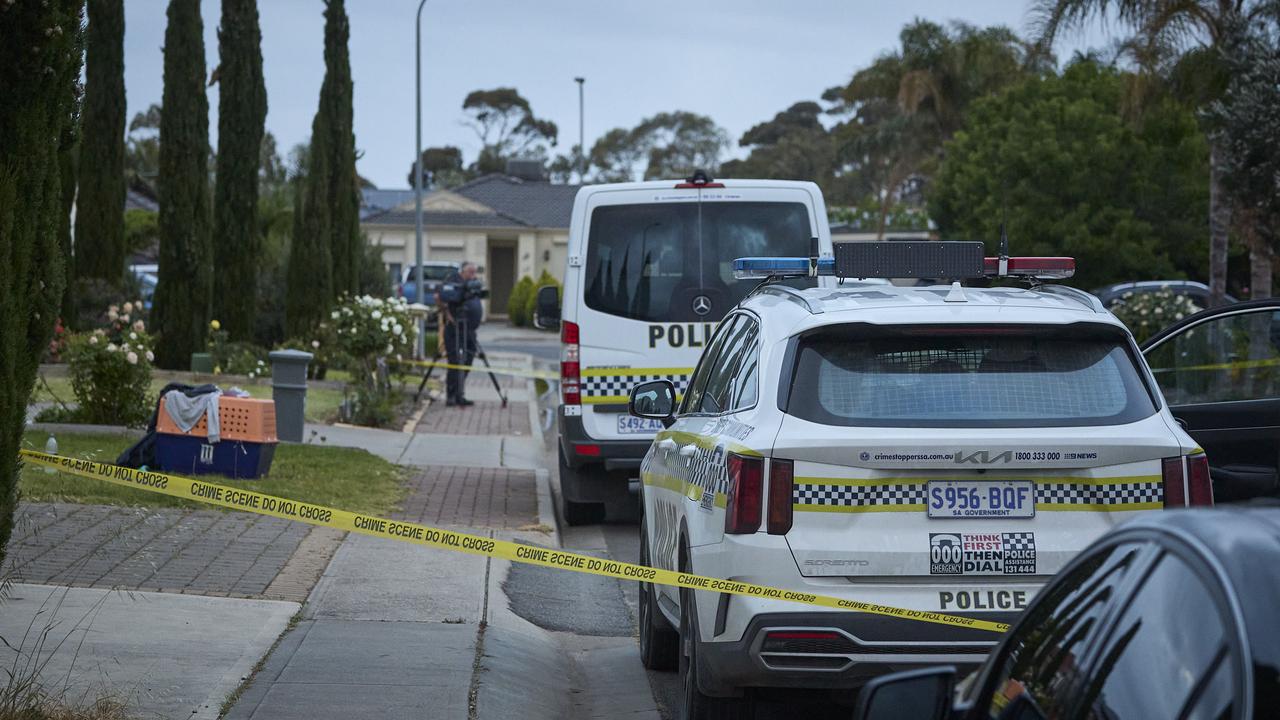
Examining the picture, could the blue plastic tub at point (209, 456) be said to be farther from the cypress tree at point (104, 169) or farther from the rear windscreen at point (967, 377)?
the cypress tree at point (104, 169)

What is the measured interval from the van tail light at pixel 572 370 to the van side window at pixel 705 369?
3.99 metres

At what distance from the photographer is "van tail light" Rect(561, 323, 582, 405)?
1139 centimetres

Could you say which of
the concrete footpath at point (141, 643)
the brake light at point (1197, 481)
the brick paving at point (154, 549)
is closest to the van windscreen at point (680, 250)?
the brick paving at point (154, 549)

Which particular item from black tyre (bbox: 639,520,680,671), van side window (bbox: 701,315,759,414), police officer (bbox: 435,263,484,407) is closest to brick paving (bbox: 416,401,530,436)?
police officer (bbox: 435,263,484,407)

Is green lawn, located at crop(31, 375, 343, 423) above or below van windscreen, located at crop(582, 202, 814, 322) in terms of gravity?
below

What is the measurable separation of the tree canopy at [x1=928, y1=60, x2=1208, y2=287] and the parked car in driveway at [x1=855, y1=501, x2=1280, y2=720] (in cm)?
3546

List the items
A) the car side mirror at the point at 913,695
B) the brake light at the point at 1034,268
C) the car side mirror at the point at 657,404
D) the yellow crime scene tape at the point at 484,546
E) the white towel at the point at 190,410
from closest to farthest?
the car side mirror at the point at 913,695, the yellow crime scene tape at the point at 484,546, the brake light at the point at 1034,268, the car side mirror at the point at 657,404, the white towel at the point at 190,410

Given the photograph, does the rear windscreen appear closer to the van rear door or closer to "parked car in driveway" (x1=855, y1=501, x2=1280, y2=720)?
"parked car in driveway" (x1=855, y1=501, x2=1280, y2=720)

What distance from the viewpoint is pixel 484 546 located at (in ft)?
21.3

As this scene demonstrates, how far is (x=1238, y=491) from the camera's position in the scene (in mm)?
8734

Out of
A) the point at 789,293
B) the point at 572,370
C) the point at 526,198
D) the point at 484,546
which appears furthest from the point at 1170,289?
the point at 526,198

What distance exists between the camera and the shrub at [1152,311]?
955 inches

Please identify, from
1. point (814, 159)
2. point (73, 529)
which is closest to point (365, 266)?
point (73, 529)

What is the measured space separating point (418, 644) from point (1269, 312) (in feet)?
17.0
